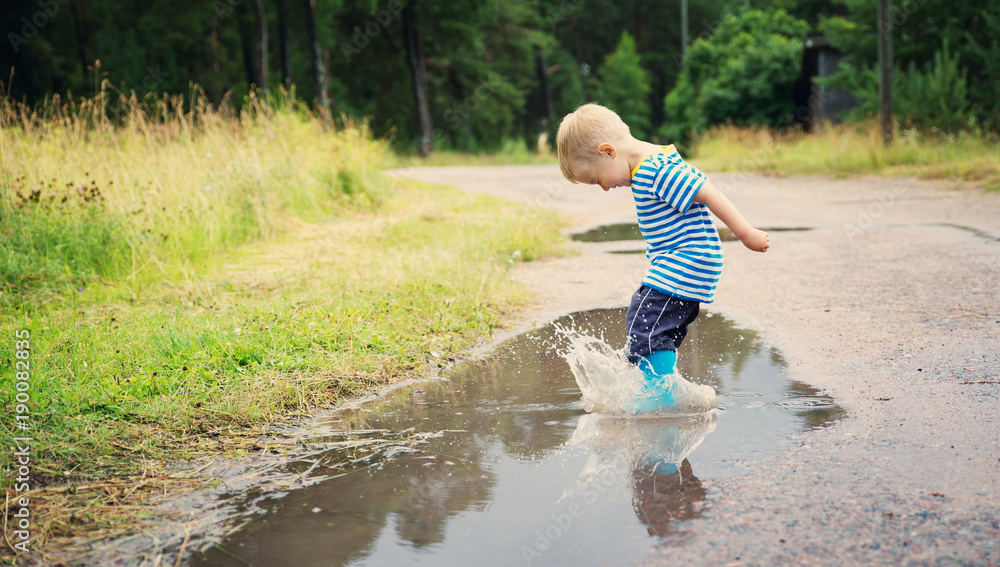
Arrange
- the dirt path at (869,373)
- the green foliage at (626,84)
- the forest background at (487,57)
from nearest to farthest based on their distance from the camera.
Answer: the dirt path at (869,373) < the forest background at (487,57) < the green foliage at (626,84)

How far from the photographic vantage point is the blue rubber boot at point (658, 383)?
3426mm

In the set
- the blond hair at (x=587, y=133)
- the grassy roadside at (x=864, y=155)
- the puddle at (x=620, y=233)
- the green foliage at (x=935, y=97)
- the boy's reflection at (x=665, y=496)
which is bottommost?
the boy's reflection at (x=665, y=496)

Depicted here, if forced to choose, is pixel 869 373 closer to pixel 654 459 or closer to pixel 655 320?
pixel 655 320

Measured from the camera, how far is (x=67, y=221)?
6957 millimetres

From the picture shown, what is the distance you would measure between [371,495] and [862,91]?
18398 millimetres

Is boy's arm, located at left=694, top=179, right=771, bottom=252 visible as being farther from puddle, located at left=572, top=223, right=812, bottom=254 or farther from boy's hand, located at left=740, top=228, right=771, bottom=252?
puddle, located at left=572, top=223, right=812, bottom=254

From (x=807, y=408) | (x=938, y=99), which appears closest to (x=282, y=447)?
(x=807, y=408)

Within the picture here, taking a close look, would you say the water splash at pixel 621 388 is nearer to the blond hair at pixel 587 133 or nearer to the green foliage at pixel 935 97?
the blond hair at pixel 587 133

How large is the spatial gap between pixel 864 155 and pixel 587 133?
13.9m

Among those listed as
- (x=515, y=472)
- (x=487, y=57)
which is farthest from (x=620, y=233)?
(x=487, y=57)

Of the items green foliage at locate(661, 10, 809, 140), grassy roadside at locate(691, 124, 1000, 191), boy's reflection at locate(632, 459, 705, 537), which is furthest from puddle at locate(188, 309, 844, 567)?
green foliage at locate(661, 10, 809, 140)

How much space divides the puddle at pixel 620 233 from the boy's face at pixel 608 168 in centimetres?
499

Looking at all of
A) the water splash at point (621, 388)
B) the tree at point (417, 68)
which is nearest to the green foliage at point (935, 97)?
the water splash at point (621, 388)

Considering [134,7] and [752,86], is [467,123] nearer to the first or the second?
[134,7]
